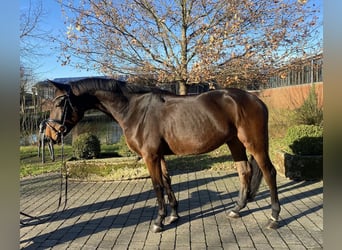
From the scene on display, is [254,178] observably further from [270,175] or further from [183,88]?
[183,88]

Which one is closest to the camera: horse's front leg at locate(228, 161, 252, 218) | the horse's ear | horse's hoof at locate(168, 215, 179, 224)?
the horse's ear

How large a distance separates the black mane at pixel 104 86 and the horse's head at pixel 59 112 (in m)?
0.11

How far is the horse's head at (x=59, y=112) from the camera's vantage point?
346 centimetres

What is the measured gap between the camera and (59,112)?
3471 millimetres

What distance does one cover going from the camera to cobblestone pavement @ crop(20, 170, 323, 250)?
128 inches

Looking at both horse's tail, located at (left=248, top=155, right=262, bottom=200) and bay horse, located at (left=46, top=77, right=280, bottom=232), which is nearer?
bay horse, located at (left=46, top=77, right=280, bottom=232)

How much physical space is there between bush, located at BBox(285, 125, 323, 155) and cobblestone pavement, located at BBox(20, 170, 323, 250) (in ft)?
2.19

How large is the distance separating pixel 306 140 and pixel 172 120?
3.62m

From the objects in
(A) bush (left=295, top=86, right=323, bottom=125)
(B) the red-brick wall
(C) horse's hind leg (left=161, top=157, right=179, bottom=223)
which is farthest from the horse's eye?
(B) the red-brick wall

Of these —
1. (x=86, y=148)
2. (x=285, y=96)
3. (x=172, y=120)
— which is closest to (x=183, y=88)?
(x=86, y=148)

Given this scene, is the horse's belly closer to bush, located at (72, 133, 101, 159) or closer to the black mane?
the black mane

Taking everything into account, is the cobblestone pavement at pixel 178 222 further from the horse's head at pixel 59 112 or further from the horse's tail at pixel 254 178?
the horse's head at pixel 59 112

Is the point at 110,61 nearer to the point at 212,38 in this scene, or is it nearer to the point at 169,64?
the point at 169,64
